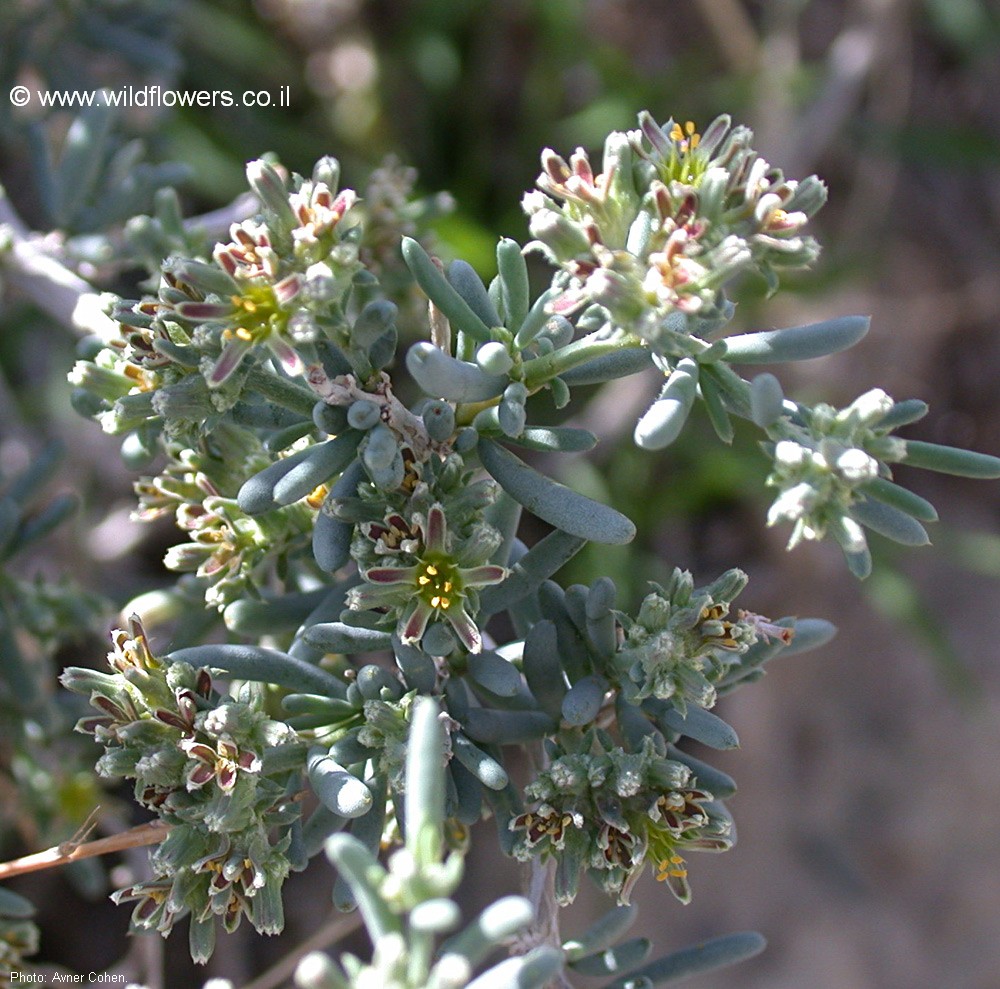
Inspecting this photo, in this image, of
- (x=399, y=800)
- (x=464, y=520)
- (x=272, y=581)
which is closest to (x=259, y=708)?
(x=399, y=800)

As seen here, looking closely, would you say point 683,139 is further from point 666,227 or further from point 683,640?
point 683,640

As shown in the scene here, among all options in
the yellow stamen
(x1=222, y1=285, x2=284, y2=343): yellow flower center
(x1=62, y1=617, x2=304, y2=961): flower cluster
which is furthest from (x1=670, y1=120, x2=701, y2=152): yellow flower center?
(x1=62, y1=617, x2=304, y2=961): flower cluster

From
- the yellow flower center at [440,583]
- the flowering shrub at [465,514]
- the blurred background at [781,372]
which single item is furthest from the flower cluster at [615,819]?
the blurred background at [781,372]

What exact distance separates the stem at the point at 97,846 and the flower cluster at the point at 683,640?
2.40 feet

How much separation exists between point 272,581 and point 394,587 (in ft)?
2.16

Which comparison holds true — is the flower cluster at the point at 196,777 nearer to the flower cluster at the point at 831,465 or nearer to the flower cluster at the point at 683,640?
the flower cluster at the point at 683,640

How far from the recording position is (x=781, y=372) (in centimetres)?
469

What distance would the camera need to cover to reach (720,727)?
1497mm

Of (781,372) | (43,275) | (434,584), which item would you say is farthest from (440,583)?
(781,372)

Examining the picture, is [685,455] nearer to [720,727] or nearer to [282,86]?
[282,86]

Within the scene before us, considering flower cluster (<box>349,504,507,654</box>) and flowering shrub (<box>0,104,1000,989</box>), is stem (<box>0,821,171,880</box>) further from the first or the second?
flower cluster (<box>349,504,507,654</box>)

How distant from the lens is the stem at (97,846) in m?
1.59

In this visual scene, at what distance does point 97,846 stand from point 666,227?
125 cm

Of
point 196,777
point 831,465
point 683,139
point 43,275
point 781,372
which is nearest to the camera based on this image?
point 831,465
